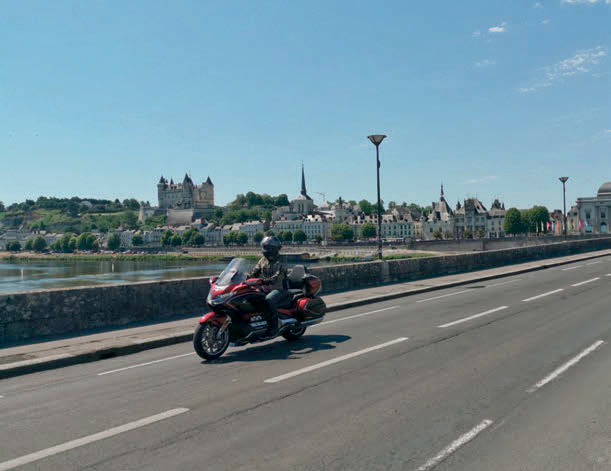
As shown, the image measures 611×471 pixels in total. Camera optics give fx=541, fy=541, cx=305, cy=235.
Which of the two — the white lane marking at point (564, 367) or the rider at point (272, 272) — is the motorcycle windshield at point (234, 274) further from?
the white lane marking at point (564, 367)

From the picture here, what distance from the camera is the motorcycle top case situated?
9.89 metres

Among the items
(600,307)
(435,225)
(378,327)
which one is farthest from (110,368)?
(435,225)

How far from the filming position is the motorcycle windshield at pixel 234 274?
8.64m

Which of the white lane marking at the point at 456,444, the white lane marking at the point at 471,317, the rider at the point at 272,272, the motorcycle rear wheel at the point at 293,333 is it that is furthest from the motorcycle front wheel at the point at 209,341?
the white lane marking at the point at 471,317

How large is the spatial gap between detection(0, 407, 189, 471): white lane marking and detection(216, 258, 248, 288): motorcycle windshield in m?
2.92

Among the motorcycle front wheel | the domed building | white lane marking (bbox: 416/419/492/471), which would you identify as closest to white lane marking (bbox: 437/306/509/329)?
the motorcycle front wheel

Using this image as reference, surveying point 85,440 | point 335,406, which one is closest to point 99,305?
point 85,440

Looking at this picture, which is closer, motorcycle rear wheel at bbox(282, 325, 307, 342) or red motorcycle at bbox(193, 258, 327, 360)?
red motorcycle at bbox(193, 258, 327, 360)

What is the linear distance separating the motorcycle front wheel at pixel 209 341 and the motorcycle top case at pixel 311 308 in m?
1.70

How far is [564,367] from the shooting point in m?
7.53

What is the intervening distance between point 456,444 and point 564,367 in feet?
11.7

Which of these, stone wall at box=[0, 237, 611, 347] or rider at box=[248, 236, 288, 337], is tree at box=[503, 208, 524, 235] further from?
rider at box=[248, 236, 288, 337]

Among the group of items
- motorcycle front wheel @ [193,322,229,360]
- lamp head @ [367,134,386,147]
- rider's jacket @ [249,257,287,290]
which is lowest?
motorcycle front wheel @ [193,322,229,360]

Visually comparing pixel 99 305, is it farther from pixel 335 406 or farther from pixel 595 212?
pixel 595 212
